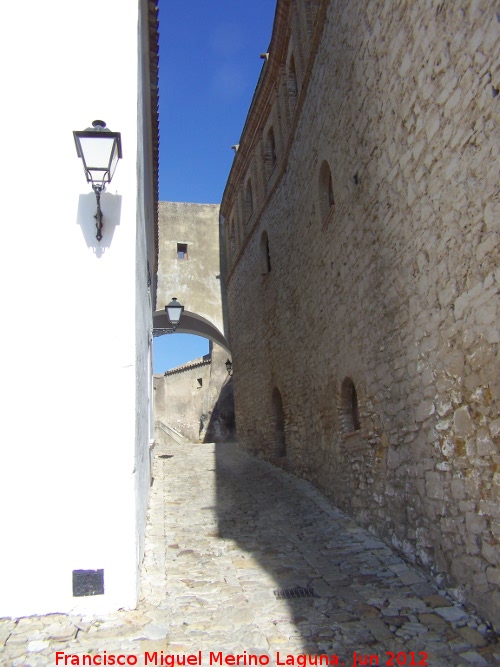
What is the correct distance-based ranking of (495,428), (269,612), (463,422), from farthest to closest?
1. (269,612)
2. (463,422)
3. (495,428)

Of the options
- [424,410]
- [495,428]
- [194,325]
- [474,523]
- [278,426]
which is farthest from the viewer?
[194,325]

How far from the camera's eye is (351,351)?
6570mm

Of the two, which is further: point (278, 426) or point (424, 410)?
point (278, 426)

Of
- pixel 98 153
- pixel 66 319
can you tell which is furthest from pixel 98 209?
pixel 66 319

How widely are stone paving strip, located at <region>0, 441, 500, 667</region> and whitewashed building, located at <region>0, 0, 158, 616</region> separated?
1.18ft

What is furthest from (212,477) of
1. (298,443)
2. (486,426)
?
(486,426)

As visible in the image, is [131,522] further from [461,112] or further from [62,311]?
[461,112]

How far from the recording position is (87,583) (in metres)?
3.91

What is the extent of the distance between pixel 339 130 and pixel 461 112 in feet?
9.83

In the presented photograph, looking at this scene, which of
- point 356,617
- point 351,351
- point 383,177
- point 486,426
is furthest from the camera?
point 351,351

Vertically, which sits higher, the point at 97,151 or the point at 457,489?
the point at 97,151

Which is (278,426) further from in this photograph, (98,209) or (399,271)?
(98,209)

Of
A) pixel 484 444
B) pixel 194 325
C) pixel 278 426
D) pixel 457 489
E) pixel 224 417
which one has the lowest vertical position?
pixel 457 489

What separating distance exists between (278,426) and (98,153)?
766 cm
